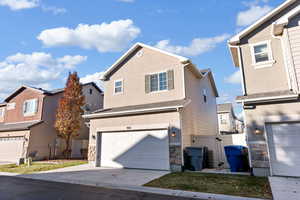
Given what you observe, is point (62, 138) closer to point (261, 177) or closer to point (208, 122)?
point (208, 122)

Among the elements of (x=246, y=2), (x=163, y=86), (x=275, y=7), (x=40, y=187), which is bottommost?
(x=40, y=187)

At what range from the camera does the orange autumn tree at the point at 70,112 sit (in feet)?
54.4

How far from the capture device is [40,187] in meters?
6.94

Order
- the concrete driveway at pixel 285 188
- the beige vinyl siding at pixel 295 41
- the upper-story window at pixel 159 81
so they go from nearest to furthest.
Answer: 1. the concrete driveway at pixel 285 188
2. the beige vinyl siding at pixel 295 41
3. the upper-story window at pixel 159 81

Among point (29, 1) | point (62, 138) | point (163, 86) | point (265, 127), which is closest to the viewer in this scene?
point (265, 127)

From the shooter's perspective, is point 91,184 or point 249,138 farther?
point 249,138

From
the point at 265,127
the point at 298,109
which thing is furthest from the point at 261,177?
the point at 298,109

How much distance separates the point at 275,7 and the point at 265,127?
6.50m

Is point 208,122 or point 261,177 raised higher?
point 208,122

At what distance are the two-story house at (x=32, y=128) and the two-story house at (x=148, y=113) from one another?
22.0 feet

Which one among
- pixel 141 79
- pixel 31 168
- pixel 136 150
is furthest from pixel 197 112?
pixel 31 168

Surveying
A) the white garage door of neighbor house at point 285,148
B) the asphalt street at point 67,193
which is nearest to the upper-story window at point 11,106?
the asphalt street at point 67,193

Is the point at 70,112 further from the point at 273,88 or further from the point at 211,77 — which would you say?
the point at 273,88

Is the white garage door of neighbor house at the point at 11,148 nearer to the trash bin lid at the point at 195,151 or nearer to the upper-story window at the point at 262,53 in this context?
the trash bin lid at the point at 195,151
